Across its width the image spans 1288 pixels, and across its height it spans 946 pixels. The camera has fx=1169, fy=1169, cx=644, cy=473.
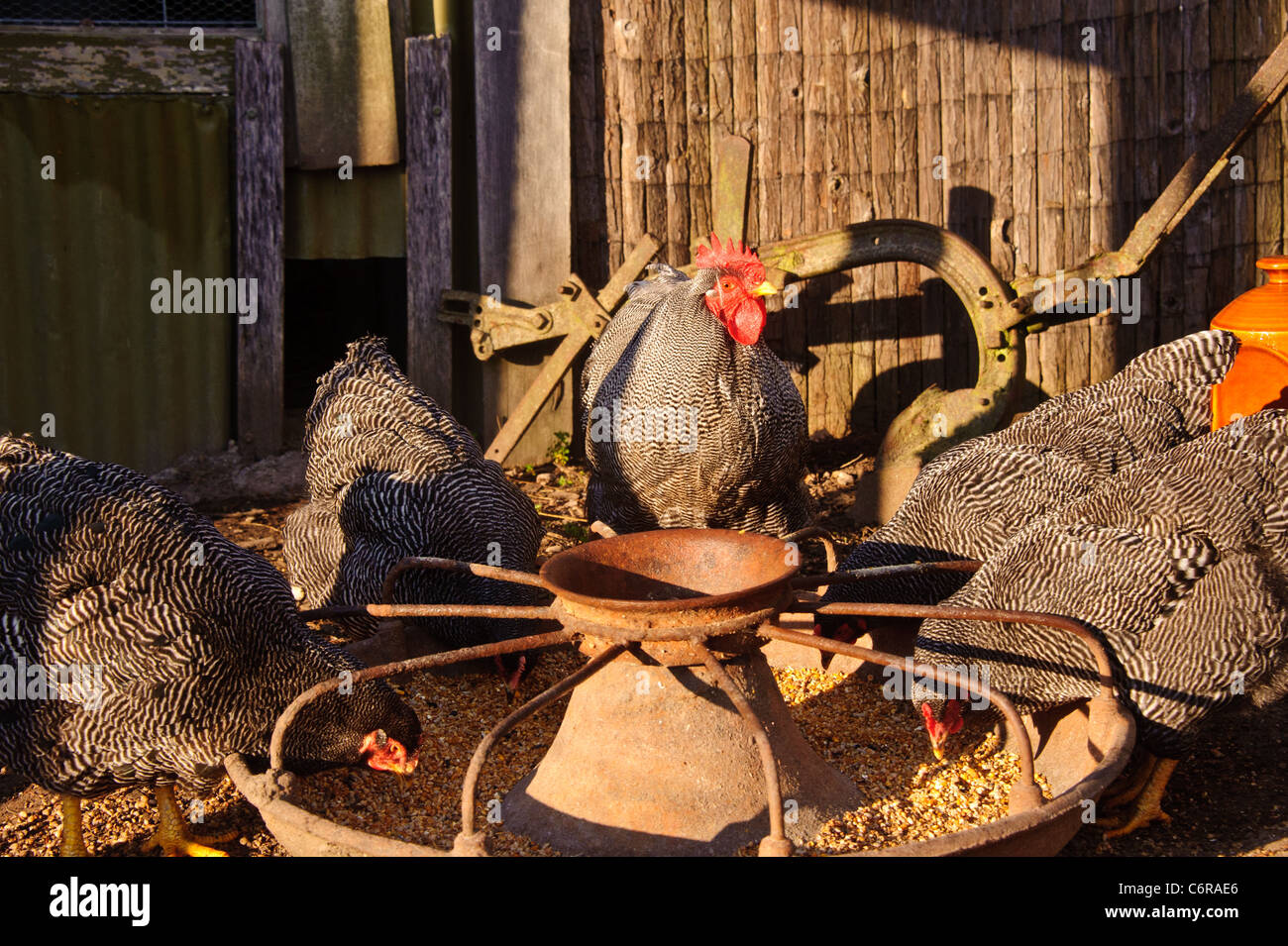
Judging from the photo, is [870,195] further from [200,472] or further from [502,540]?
[200,472]

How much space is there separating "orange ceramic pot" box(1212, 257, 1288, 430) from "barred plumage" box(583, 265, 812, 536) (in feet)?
6.89

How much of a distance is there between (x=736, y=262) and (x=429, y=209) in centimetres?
285

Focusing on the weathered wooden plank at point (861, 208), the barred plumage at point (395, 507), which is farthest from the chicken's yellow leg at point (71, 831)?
the weathered wooden plank at point (861, 208)

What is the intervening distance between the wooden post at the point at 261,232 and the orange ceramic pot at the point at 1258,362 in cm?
584

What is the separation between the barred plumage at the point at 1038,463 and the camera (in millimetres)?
4887

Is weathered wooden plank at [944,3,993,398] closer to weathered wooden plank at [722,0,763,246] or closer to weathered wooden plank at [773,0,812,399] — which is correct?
weathered wooden plank at [773,0,812,399]

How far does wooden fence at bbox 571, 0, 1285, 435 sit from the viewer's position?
750 centimetres

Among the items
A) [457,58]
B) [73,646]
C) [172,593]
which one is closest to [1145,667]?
[172,593]

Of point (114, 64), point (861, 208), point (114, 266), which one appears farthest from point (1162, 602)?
point (114, 64)

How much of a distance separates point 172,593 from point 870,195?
225 inches

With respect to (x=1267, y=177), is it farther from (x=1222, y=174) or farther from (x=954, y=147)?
(x=954, y=147)

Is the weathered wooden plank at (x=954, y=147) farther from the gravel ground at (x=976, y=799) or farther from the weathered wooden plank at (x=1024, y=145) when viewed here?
the gravel ground at (x=976, y=799)

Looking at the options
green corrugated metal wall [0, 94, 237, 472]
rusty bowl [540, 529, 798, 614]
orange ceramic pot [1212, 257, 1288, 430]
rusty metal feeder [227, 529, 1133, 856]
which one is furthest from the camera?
green corrugated metal wall [0, 94, 237, 472]

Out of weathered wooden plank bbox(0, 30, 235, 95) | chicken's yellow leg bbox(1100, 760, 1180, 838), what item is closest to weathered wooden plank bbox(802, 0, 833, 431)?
weathered wooden plank bbox(0, 30, 235, 95)
